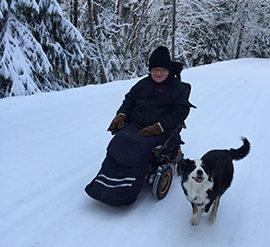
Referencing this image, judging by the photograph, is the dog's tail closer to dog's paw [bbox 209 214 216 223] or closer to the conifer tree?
dog's paw [bbox 209 214 216 223]

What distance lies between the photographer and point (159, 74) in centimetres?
312

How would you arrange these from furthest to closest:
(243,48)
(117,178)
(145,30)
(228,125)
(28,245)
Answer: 1. (243,48)
2. (145,30)
3. (228,125)
4. (117,178)
5. (28,245)

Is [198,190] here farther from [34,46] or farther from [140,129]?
[34,46]

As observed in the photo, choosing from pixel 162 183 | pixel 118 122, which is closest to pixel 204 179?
pixel 162 183

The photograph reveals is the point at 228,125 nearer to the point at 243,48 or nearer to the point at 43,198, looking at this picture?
the point at 43,198

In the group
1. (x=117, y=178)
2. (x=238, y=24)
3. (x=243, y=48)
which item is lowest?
(x=243, y=48)

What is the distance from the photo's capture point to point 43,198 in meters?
2.83

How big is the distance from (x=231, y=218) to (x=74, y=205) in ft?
5.86

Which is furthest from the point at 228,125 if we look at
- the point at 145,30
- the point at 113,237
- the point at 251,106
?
the point at 145,30

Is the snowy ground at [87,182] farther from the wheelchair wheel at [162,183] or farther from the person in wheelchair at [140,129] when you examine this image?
the person in wheelchair at [140,129]

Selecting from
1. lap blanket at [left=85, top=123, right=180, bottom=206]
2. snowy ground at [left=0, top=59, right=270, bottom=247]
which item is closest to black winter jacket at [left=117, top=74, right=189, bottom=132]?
lap blanket at [left=85, top=123, right=180, bottom=206]

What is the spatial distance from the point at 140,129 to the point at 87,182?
3.30ft

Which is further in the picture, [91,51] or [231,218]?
[91,51]

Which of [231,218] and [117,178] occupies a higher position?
[117,178]
